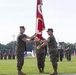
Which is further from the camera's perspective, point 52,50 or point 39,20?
point 39,20

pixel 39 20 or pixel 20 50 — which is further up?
pixel 39 20

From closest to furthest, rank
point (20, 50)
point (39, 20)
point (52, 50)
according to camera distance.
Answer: point (20, 50) < point (52, 50) < point (39, 20)

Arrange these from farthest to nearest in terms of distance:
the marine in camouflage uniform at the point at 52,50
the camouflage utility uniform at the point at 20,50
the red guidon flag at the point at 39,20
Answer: the red guidon flag at the point at 39,20
the marine in camouflage uniform at the point at 52,50
the camouflage utility uniform at the point at 20,50

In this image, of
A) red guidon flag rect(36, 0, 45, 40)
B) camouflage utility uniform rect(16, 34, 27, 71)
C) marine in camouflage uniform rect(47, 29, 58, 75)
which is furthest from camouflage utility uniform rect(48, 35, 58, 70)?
red guidon flag rect(36, 0, 45, 40)

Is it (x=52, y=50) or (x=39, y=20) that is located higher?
(x=39, y=20)

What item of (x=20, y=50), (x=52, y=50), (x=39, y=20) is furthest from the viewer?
(x=39, y=20)

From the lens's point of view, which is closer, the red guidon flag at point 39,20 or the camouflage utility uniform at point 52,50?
the camouflage utility uniform at point 52,50

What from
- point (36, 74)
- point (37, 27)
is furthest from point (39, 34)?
point (36, 74)

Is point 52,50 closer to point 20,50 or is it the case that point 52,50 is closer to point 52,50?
point 52,50

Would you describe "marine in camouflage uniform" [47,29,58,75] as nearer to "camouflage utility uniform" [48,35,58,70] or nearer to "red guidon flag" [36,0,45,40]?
"camouflage utility uniform" [48,35,58,70]

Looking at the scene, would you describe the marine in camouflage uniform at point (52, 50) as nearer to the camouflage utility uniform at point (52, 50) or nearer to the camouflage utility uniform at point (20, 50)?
the camouflage utility uniform at point (52, 50)

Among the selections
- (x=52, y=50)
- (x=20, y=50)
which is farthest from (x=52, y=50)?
(x=20, y=50)

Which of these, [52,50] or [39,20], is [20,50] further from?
[39,20]

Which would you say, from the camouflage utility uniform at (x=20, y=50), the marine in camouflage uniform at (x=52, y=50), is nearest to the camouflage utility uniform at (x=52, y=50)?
the marine in camouflage uniform at (x=52, y=50)
